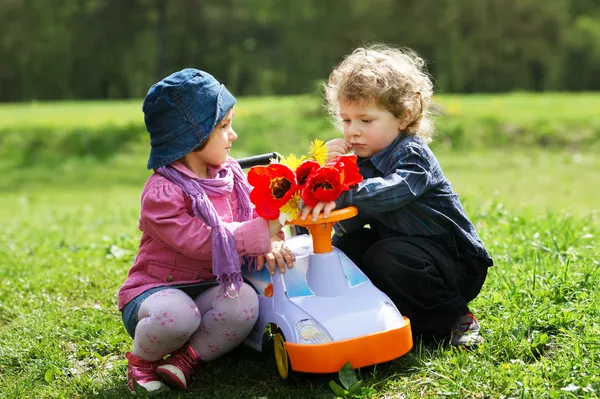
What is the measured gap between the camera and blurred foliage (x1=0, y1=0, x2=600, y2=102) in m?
Answer: 23.1

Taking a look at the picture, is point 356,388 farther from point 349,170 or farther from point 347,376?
point 349,170

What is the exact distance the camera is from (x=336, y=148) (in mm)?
3539

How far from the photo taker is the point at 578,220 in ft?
18.4

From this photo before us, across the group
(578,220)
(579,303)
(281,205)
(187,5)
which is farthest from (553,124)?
(187,5)

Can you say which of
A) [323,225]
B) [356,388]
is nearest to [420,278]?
[323,225]

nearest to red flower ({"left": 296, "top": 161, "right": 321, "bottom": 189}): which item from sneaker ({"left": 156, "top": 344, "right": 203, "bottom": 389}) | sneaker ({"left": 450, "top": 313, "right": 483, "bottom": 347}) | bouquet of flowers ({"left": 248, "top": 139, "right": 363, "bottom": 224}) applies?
bouquet of flowers ({"left": 248, "top": 139, "right": 363, "bottom": 224})

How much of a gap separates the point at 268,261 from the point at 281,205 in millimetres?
340

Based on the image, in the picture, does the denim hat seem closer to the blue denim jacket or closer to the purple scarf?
the purple scarf

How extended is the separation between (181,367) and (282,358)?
1.40 feet

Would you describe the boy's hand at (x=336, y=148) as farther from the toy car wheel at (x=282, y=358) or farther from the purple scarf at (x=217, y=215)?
the toy car wheel at (x=282, y=358)

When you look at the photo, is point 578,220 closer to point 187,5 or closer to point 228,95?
point 228,95

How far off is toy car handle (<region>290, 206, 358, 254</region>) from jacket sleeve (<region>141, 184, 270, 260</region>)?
0.16 m

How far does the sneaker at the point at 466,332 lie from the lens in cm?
335

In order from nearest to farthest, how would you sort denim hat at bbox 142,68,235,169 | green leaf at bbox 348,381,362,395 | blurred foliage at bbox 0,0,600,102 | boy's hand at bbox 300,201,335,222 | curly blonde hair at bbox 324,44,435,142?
green leaf at bbox 348,381,362,395 < boy's hand at bbox 300,201,335,222 < denim hat at bbox 142,68,235,169 < curly blonde hair at bbox 324,44,435,142 < blurred foliage at bbox 0,0,600,102
